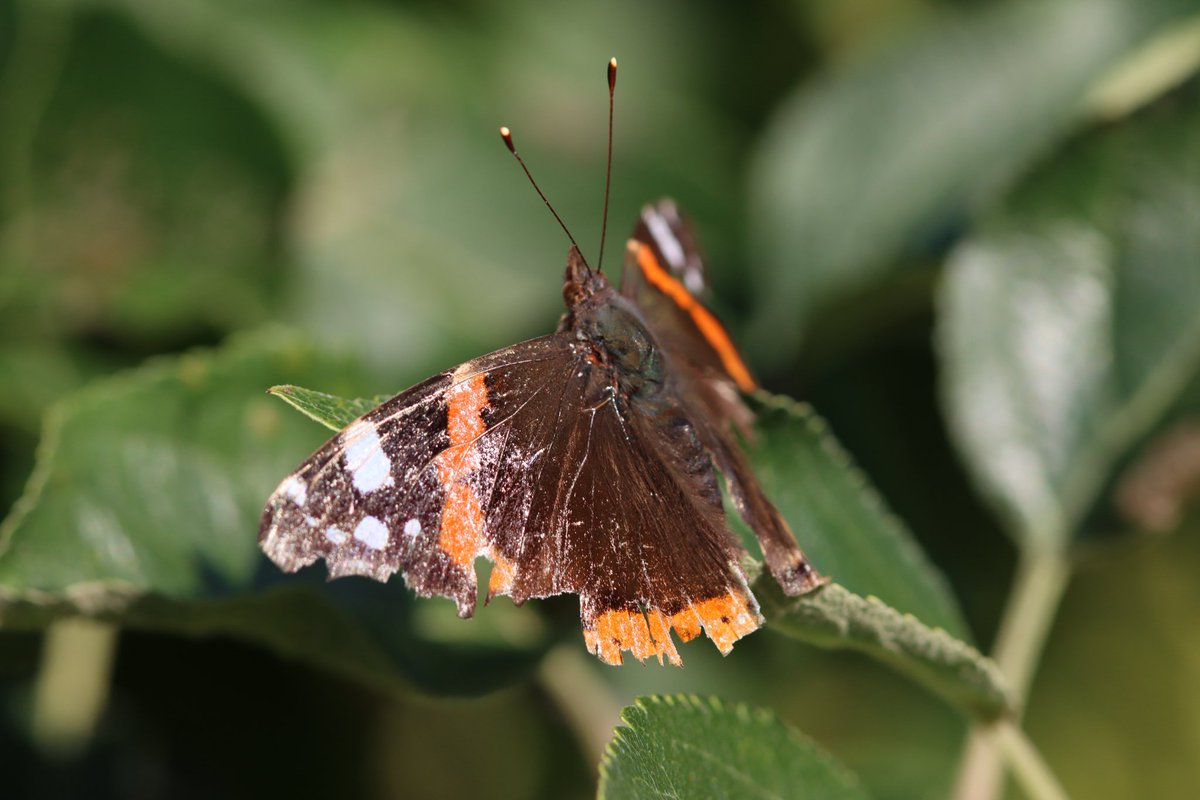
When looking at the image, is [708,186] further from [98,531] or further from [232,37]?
[98,531]

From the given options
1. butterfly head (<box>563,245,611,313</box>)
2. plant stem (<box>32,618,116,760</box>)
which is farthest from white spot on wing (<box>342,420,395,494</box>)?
plant stem (<box>32,618,116,760</box>)

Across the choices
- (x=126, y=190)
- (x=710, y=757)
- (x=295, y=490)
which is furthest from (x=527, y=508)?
(x=126, y=190)

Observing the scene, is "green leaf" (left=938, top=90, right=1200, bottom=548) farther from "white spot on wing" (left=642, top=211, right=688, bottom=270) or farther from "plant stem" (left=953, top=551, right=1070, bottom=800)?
"white spot on wing" (left=642, top=211, right=688, bottom=270)

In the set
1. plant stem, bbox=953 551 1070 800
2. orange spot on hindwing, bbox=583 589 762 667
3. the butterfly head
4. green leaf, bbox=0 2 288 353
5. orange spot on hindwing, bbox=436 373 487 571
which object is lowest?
plant stem, bbox=953 551 1070 800

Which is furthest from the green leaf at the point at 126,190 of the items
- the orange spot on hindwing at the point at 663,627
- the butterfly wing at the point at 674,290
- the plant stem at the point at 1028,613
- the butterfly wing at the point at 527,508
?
the plant stem at the point at 1028,613

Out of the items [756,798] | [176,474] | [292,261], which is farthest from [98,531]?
[292,261]

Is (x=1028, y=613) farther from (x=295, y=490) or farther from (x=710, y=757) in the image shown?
(x=295, y=490)

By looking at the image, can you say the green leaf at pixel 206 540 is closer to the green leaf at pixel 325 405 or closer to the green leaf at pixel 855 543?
→ the green leaf at pixel 325 405
